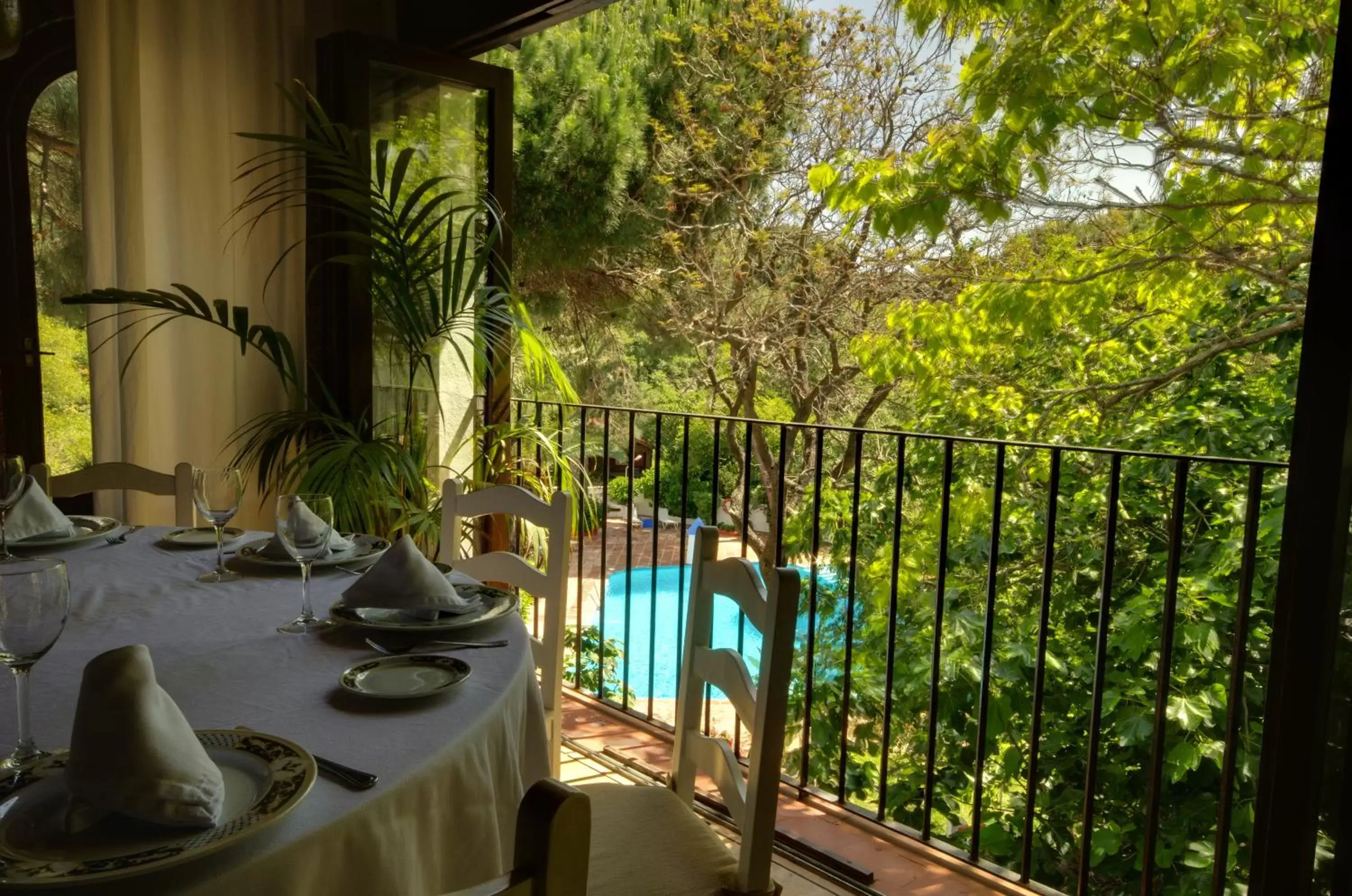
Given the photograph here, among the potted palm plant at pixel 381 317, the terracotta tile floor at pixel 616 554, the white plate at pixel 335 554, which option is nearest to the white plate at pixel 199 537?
the white plate at pixel 335 554

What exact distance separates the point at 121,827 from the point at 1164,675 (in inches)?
72.1

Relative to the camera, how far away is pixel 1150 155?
4.44 meters

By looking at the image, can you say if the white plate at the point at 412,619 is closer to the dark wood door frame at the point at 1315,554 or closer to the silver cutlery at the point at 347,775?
the silver cutlery at the point at 347,775

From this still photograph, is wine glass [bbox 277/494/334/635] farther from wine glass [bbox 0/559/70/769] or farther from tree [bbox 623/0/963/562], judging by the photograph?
tree [bbox 623/0/963/562]

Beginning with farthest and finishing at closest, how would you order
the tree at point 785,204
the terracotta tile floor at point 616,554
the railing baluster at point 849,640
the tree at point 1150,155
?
the terracotta tile floor at point 616,554
the tree at point 785,204
the tree at point 1150,155
the railing baluster at point 849,640

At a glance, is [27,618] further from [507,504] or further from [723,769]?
[507,504]

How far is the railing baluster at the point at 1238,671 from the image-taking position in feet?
5.48

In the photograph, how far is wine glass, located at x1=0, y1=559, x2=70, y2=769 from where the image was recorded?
77 cm

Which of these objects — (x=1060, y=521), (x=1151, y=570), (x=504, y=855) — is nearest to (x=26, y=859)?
(x=504, y=855)

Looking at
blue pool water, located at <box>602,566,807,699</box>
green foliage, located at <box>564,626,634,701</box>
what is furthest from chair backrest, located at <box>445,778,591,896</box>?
blue pool water, located at <box>602,566,807,699</box>

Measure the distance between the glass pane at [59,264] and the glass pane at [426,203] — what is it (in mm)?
1081

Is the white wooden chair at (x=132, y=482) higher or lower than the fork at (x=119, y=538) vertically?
higher

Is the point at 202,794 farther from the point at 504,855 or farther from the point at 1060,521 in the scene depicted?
the point at 1060,521

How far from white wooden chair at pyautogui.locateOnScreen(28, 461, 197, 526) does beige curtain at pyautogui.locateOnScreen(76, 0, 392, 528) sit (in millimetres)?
822
